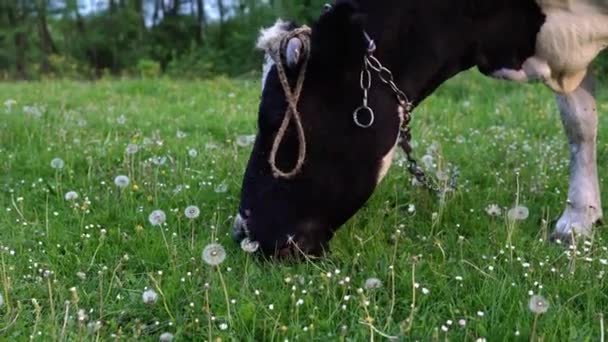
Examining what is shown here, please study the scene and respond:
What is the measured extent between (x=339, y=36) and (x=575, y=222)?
1775 mm

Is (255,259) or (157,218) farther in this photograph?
(157,218)

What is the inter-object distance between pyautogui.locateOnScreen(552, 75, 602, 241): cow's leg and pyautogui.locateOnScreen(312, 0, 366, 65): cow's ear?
1689 millimetres

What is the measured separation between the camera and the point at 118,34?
38.4 metres

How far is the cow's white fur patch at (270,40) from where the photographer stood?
10.5 ft

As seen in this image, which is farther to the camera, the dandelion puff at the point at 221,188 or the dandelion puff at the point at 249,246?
the dandelion puff at the point at 221,188

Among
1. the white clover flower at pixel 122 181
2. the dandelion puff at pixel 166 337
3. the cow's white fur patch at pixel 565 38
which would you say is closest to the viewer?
the dandelion puff at pixel 166 337

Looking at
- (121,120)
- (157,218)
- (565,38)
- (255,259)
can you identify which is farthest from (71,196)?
(121,120)

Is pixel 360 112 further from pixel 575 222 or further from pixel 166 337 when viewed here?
pixel 575 222

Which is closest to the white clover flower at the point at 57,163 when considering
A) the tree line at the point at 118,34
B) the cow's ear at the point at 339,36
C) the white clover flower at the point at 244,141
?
the white clover flower at the point at 244,141

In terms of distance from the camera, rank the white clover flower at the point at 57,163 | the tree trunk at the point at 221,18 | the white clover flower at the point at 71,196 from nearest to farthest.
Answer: the white clover flower at the point at 71,196
the white clover flower at the point at 57,163
the tree trunk at the point at 221,18

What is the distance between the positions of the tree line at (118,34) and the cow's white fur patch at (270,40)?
102 ft

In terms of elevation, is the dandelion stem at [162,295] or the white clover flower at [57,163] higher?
the dandelion stem at [162,295]

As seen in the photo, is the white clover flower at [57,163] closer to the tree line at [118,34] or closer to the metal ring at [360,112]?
the metal ring at [360,112]

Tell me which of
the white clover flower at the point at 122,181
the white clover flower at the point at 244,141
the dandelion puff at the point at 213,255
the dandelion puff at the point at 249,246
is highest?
the dandelion puff at the point at 213,255
